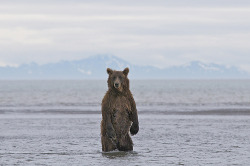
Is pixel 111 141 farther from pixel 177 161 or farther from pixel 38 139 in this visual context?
pixel 38 139

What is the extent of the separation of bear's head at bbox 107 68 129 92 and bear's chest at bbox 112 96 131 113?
0.24m

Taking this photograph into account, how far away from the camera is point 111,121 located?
500 inches

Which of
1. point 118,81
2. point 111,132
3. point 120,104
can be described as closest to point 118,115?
point 120,104

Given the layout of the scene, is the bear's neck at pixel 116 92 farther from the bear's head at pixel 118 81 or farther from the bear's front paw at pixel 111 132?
the bear's front paw at pixel 111 132

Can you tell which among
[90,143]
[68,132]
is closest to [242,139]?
[90,143]

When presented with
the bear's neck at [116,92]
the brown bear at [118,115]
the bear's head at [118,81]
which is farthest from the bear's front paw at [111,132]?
the bear's head at [118,81]

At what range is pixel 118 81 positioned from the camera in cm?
1213

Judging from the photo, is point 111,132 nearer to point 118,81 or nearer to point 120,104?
point 120,104

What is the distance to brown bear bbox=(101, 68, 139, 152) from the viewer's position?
12.4 m

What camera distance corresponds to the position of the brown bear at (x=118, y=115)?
12438 millimetres

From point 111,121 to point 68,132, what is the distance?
20.0 feet

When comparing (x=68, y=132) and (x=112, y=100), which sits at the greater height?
(x=112, y=100)

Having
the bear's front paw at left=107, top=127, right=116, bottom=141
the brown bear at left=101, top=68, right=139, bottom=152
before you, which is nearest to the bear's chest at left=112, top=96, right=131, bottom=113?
the brown bear at left=101, top=68, right=139, bottom=152

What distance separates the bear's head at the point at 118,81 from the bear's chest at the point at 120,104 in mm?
244
